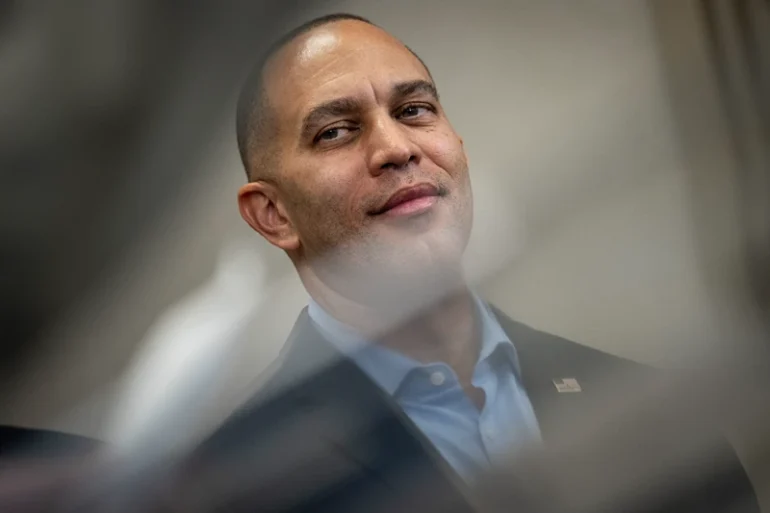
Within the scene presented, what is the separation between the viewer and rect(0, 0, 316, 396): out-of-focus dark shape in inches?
17.7

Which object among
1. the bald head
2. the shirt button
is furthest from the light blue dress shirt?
the bald head

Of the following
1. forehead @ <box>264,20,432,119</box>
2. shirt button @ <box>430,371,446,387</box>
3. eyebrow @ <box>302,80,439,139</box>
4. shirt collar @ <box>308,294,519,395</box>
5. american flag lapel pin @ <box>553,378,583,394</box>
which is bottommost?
american flag lapel pin @ <box>553,378,583,394</box>

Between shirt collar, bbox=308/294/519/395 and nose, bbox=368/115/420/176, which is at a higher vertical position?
nose, bbox=368/115/420/176

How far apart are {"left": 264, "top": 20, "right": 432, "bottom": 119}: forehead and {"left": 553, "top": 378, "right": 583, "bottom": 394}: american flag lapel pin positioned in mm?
233

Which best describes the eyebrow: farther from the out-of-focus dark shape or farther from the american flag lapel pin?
the american flag lapel pin

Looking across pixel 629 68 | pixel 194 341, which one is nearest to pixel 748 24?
pixel 629 68

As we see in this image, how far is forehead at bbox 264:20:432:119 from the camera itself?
1.48ft

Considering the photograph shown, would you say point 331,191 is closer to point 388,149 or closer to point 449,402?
point 388,149

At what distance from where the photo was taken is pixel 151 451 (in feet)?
1.37

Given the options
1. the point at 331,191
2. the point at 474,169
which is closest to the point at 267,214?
the point at 331,191

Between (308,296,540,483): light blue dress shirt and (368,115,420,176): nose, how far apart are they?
0.10 metres

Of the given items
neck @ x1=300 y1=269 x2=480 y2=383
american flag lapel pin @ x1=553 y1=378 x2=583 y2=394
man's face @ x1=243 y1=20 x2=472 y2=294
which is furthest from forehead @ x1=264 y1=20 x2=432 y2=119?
american flag lapel pin @ x1=553 y1=378 x2=583 y2=394

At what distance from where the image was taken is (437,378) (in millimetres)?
455

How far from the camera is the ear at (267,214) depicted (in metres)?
0.46
